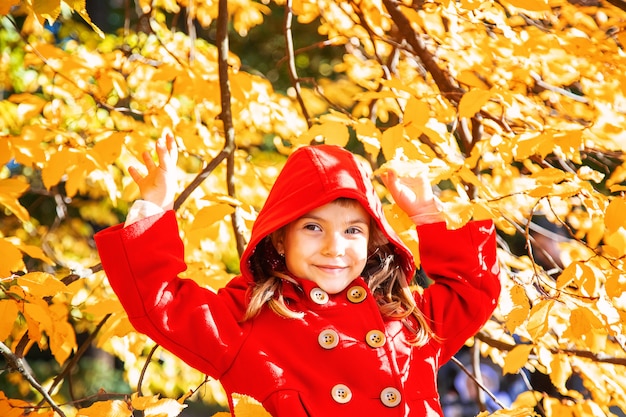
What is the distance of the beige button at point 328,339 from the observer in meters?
1.77

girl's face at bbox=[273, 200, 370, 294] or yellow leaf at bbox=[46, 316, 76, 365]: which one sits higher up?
girl's face at bbox=[273, 200, 370, 294]

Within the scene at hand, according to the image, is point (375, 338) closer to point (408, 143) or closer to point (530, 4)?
point (408, 143)

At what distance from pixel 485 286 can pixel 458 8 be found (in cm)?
109

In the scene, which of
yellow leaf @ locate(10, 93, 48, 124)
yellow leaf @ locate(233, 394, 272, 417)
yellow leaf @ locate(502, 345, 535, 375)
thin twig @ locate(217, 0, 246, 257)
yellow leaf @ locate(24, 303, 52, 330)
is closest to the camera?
yellow leaf @ locate(233, 394, 272, 417)

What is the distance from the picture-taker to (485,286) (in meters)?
2.03

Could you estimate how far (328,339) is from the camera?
1.78 meters

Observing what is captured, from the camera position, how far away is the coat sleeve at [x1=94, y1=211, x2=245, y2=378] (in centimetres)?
170

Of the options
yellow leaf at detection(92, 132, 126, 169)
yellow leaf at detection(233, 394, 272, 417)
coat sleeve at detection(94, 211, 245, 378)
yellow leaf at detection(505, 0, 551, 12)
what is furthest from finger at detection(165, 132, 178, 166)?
yellow leaf at detection(505, 0, 551, 12)

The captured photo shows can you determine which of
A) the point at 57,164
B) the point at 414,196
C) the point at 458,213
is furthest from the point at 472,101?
the point at 57,164

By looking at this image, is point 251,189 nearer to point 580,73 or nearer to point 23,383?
point 580,73

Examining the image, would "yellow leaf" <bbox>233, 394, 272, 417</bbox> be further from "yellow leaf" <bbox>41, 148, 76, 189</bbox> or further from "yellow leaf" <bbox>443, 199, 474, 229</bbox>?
"yellow leaf" <bbox>41, 148, 76, 189</bbox>

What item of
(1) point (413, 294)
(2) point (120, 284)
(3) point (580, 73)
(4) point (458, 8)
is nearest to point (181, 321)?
(2) point (120, 284)

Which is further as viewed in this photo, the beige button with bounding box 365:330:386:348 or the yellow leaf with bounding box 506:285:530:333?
the yellow leaf with bounding box 506:285:530:333

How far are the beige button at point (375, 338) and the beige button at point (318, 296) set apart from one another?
0.12 metres
